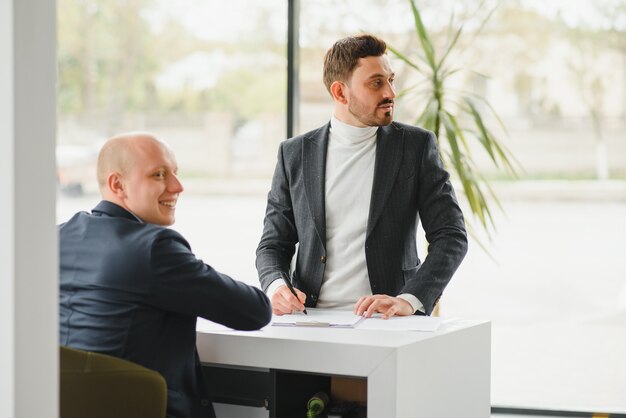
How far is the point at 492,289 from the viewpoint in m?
5.11

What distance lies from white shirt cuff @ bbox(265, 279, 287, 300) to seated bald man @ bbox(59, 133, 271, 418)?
524mm

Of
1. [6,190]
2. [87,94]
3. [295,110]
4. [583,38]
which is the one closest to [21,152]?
[6,190]

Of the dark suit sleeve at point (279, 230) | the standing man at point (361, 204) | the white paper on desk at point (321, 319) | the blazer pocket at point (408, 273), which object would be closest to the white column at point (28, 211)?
the white paper on desk at point (321, 319)

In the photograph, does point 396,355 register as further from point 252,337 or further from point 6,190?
point 6,190

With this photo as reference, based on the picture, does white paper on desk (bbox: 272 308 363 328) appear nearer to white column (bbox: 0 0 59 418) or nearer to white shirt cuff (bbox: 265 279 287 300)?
white shirt cuff (bbox: 265 279 287 300)

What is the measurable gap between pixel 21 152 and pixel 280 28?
353 centimetres

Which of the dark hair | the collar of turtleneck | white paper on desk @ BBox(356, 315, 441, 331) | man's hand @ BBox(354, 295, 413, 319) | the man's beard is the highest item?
the dark hair

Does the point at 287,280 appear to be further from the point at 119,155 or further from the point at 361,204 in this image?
the point at 119,155

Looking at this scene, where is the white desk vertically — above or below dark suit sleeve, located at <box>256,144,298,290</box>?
below

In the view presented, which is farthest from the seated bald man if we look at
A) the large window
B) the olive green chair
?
the large window

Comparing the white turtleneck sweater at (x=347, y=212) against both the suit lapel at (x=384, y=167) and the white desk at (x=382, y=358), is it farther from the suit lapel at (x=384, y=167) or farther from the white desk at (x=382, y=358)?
the white desk at (x=382, y=358)

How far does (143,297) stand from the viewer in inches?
93.0

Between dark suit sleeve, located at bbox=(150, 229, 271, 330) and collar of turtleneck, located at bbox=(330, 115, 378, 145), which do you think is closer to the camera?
dark suit sleeve, located at bbox=(150, 229, 271, 330)

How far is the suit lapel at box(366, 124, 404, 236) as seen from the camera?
3215 millimetres
